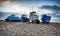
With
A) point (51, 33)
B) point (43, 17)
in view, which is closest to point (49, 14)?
point (43, 17)

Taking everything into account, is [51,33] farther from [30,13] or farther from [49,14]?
[30,13]

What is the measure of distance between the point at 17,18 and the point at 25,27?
0.62ft

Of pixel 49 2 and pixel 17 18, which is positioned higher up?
pixel 49 2

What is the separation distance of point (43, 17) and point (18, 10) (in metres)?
0.41

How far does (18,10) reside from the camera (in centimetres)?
228

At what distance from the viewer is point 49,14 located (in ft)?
7.45

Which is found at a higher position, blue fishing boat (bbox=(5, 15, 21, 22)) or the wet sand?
blue fishing boat (bbox=(5, 15, 21, 22))

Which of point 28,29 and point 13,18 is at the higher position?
point 13,18

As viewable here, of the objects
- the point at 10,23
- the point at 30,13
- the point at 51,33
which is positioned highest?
the point at 30,13

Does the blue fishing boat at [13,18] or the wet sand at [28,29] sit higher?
the blue fishing boat at [13,18]

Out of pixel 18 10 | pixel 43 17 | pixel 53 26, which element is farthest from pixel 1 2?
pixel 53 26

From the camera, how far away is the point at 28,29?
2.26 metres

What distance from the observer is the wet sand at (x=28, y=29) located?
2227 mm

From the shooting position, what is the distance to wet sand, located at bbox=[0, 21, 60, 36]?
2.23 m
